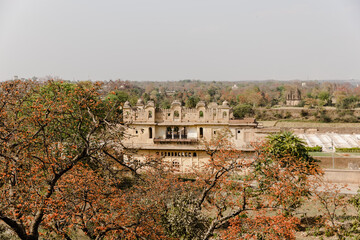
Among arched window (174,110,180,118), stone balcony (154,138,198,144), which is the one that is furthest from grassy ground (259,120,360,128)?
stone balcony (154,138,198,144)

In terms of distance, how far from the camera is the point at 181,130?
30.3m

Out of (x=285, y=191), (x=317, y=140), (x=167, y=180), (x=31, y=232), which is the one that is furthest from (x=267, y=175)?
(x=317, y=140)

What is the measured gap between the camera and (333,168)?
89.1ft

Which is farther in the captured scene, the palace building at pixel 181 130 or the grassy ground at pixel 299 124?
the grassy ground at pixel 299 124

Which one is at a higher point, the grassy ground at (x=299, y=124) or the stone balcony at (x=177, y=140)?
the stone balcony at (x=177, y=140)

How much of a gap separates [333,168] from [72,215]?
79.8 feet

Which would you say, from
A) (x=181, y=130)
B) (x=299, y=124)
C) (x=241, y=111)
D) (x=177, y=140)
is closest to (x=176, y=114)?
(x=181, y=130)

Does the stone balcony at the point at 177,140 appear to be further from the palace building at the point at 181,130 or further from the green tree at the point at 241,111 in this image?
the green tree at the point at 241,111

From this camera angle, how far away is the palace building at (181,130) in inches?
1128

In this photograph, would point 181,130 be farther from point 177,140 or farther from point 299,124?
point 299,124

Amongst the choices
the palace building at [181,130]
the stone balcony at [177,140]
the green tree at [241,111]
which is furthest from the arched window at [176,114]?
the green tree at [241,111]

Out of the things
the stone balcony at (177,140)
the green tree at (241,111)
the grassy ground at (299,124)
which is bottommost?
the grassy ground at (299,124)

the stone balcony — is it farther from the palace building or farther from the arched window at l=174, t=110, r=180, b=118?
the arched window at l=174, t=110, r=180, b=118

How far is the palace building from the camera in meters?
28.7
